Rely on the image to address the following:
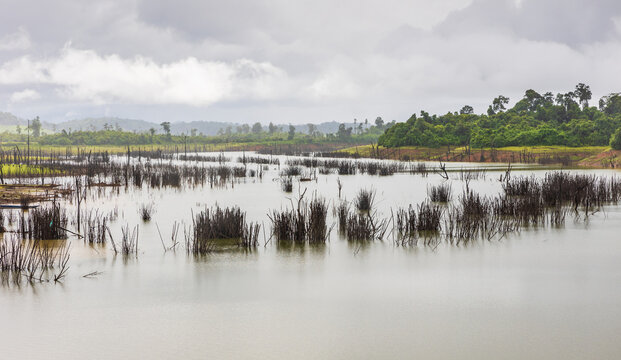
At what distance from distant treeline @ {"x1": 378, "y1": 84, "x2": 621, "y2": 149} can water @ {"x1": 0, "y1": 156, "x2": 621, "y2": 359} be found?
131 feet

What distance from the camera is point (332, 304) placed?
6203 millimetres

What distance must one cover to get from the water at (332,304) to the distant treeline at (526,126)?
1574 inches

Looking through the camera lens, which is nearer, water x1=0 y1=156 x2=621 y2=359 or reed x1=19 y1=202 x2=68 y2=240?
water x1=0 y1=156 x2=621 y2=359

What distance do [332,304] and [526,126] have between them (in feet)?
182

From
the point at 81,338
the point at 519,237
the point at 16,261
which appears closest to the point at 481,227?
the point at 519,237

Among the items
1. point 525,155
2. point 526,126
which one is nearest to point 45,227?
point 525,155

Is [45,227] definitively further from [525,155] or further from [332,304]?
[525,155]

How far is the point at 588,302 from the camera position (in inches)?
246

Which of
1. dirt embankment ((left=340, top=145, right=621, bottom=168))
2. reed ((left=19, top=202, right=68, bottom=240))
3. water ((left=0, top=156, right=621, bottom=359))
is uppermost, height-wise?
dirt embankment ((left=340, top=145, right=621, bottom=168))

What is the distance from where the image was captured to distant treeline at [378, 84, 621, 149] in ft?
165

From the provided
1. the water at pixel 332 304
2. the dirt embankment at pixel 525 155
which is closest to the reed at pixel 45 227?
the water at pixel 332 304

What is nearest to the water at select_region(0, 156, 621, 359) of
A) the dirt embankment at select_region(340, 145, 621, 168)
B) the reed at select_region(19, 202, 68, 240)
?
the reed at select_region(19, 202, 68, 240)

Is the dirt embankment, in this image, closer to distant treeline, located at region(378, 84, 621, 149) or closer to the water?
distant treeline, located at region(378, 84, 621, 149)

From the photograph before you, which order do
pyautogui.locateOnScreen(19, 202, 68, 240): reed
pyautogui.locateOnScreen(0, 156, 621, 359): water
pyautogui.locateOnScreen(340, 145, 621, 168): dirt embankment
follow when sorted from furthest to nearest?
1. pyautogui.locateOnScreen(340, 145, 621, 168): dirt embankment
2. pyautogui.locateOnScreen(19, 202, 68, 240): reed
3. pyautogui.locateOnScreen(0, 156, 621, 359): water
